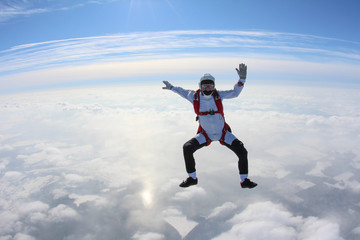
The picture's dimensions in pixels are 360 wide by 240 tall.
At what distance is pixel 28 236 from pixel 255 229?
127 meters

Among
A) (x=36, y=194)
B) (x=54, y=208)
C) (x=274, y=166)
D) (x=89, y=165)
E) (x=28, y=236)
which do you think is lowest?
(x=28, y=236)

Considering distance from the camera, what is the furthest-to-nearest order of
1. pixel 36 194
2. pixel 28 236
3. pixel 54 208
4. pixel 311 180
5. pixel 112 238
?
pixel 311 180
pixel 36 194
pixel 54 208
pixel 112 238
pixel 28 236

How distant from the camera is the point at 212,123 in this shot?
15.0 ft

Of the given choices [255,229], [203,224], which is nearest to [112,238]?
[203,224]

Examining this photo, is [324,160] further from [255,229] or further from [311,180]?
[255,229]

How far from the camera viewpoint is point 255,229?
121 meters

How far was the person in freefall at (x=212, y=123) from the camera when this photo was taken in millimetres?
4367

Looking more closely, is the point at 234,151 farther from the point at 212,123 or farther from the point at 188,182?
the point at 188,182

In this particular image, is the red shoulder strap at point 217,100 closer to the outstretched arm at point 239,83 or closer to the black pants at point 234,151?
the outstretched arm at point 239,83

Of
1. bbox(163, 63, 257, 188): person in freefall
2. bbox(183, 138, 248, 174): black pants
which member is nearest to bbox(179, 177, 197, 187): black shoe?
bbox(163, 63, 257, 188): person in freefall

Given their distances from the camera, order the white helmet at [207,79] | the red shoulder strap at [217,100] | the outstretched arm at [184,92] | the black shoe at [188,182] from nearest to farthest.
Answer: the white helmet at [207,79] < the red shoulder strap at [217,100] < the black shoe at [188,182] < the outstretched arm at [184,92]

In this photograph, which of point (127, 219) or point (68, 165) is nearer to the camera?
point (127, 219)

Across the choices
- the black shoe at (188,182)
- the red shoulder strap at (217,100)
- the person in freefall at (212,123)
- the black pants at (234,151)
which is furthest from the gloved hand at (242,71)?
the black shoe at (188,182)

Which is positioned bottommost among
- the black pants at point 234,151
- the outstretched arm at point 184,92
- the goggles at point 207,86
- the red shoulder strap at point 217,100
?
the black pants at point 234,151
